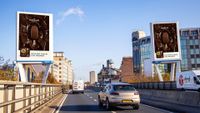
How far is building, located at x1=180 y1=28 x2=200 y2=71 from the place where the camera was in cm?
13188

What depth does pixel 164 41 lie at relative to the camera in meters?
49.5

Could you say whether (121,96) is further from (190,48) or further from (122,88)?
(190,48)

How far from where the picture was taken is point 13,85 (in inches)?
470

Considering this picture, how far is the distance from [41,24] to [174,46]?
61.3ft

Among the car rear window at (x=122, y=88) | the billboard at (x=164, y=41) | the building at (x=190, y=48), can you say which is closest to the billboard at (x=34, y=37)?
the billboard at (x=164, y=41)

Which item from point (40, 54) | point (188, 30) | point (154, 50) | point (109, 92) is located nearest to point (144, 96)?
point (109, 92)

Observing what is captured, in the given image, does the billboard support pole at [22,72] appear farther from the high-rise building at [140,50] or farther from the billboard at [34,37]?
the high-rise building at [140,50]

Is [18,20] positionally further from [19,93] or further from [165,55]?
[19,93]

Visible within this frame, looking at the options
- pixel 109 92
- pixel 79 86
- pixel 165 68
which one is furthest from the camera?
pixel 165 68

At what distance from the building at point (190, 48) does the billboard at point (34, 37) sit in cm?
9569

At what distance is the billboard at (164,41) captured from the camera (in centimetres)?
4947

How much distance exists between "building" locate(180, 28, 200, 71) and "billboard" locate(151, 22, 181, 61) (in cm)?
8412

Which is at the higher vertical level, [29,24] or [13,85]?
[29,24]

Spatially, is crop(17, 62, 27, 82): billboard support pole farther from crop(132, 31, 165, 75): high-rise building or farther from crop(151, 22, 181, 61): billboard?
crop(132, 31, 165, 75): high-rise building
